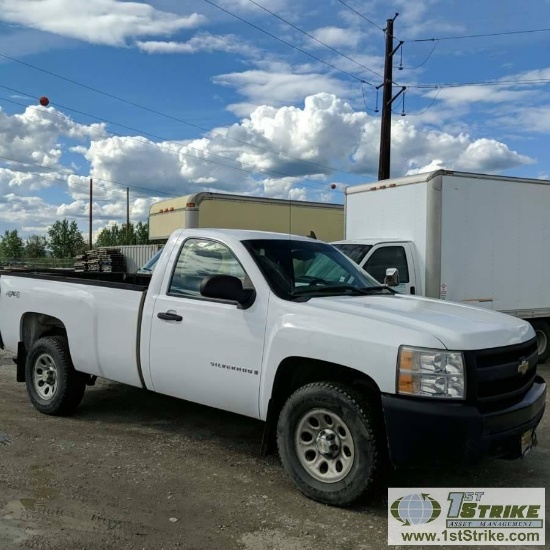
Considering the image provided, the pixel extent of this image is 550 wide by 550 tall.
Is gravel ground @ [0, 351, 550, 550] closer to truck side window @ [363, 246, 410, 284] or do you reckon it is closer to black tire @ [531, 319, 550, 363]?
truck side window @ [363, 246, 410, 284]

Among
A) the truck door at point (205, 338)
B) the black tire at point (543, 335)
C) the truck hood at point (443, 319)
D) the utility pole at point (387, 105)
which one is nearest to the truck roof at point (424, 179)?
the black tire at point (543, 335)

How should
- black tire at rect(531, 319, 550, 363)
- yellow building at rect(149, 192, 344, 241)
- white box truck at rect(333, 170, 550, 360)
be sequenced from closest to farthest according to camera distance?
1. white box truck at rect(333, 170, 550, 360)
2. black tire at rect(531, 319, 550, 363)
3. yellow building at rect(149, 192, 344, 241)

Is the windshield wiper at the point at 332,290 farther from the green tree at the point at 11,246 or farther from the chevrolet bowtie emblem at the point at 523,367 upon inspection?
the green tree at the point at 11,246

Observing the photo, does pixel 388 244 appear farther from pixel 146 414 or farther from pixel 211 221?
pixel 211 221

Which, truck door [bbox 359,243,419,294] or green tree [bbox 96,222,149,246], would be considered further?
green tree [bbox 96,222,149,246]

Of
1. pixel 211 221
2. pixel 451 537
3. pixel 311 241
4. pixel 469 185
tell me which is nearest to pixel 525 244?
pixel 469 185

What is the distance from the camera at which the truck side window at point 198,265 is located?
4.86 meters

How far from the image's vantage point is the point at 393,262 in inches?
359

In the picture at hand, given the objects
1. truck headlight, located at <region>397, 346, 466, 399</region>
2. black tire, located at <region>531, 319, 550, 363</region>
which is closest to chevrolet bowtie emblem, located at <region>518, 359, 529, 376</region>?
truck headlight, located at <region>397, 346, 466, 399</region>

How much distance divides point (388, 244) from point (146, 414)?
4.69 meters

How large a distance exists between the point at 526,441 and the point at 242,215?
12.9 meters

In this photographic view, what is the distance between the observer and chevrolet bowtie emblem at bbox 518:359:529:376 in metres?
4.01

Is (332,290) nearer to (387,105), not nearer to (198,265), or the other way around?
(198,265)

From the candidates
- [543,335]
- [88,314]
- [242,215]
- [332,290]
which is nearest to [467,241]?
[543,335]
